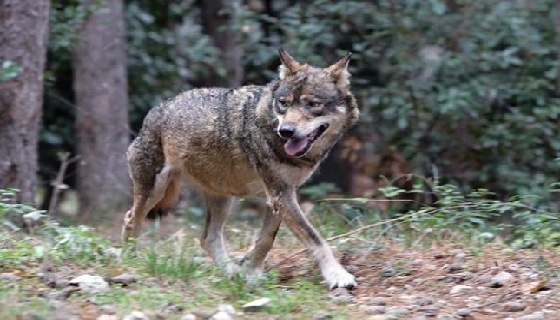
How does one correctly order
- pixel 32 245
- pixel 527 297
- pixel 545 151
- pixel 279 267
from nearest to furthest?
pixel 527 297 < pixel 32 245 < pixel 279 267 < pixel 545 151

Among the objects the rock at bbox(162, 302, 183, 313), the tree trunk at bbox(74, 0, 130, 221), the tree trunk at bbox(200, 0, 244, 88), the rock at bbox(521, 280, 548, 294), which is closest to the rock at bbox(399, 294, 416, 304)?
the rock at bbox(521, 280, 548, 294)

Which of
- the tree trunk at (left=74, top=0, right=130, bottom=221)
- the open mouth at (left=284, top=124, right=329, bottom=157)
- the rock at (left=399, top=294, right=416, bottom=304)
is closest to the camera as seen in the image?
the rock at (left=399, top=294, right=416, bottom=304)

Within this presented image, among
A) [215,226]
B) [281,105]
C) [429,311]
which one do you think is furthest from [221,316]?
[215,226]

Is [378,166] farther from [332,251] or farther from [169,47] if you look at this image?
[332,251]

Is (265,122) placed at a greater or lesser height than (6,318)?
greater

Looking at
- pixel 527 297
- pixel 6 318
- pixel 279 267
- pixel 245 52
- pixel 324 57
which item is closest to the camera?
pixel 6 318

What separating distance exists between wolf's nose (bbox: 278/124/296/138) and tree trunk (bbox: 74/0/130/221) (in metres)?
5.15

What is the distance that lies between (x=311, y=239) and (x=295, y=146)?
0.64m

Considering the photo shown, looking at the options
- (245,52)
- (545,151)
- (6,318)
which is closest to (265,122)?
(6,318)

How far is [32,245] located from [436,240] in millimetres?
2942

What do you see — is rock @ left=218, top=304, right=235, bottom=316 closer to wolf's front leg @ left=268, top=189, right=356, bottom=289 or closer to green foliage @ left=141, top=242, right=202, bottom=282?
green foliage @ left=141, top=242, right=202, bottom=282

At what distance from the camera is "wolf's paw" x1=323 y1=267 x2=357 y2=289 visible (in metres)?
6.75

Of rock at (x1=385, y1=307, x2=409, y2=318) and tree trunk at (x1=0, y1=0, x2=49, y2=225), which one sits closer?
rock at (x1=385, y1=307, x2=409, y2=318)

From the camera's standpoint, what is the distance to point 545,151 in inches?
450
